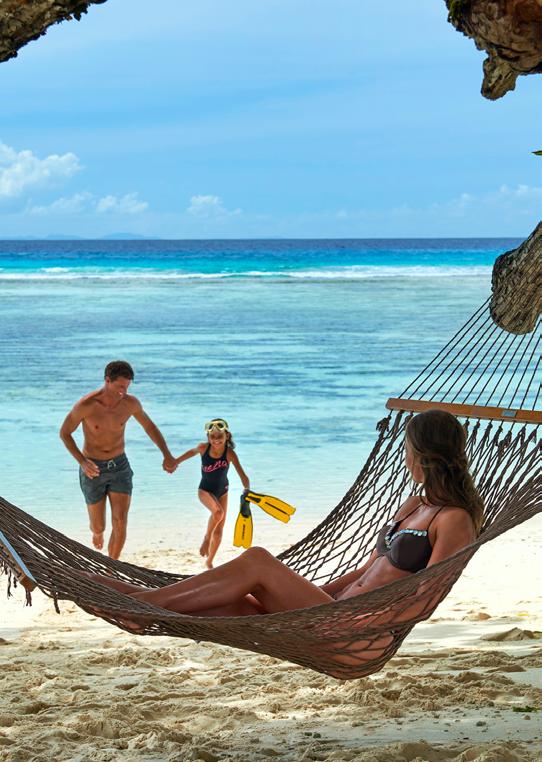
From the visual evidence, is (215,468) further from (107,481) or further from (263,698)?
(263,698)

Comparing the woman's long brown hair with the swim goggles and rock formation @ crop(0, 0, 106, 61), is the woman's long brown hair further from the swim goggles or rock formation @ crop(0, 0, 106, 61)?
the swim goggles

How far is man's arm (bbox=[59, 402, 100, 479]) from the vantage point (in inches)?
167

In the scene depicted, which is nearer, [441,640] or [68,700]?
[68,700]

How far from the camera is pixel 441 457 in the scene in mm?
2383

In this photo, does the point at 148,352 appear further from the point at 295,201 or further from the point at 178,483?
the point at 295,201

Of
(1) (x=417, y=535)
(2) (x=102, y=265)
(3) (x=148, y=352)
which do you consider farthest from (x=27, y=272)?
(1) (x=417, y=535)

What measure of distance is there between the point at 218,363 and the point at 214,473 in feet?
21.1

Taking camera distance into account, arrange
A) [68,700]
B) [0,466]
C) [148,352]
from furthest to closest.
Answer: [148,352] < [0,466] < [68,700]

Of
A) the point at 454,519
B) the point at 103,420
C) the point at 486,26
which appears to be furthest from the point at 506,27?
the point at 103,420

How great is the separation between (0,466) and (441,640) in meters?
3.84

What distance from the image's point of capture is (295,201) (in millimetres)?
34531

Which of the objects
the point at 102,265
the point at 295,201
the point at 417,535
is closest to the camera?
the point at 417,535

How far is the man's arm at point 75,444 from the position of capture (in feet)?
13.9

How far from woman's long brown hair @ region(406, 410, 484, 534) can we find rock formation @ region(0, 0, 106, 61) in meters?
1.25
